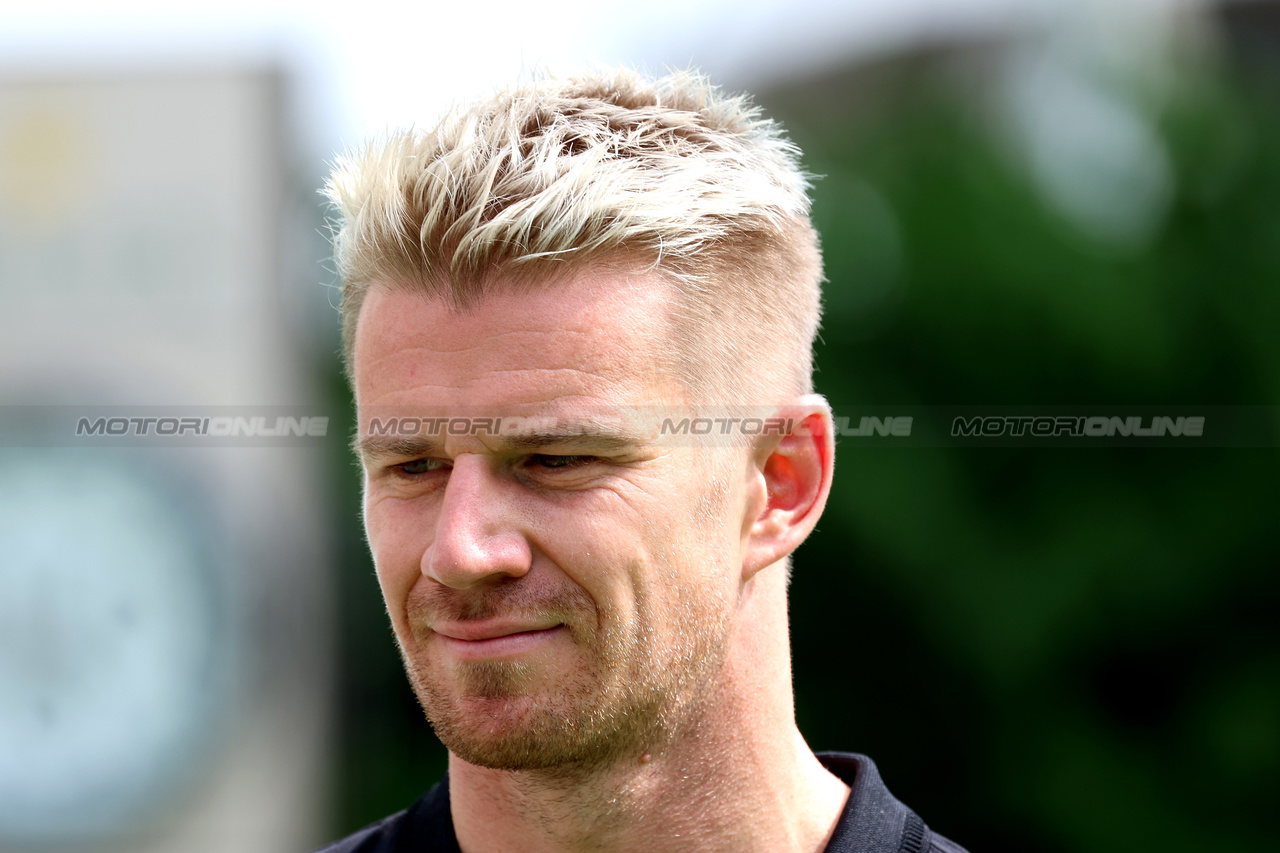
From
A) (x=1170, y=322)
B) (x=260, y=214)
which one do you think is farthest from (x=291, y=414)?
(x=1170, y=322)

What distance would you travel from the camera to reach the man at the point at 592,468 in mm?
2744

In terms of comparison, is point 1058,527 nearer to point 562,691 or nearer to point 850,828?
point 850,828

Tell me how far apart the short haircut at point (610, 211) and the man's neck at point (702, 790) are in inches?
30.0

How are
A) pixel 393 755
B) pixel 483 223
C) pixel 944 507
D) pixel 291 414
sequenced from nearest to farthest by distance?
pixel 483 223 < pixel 944 507 < pixel 393 755 < pixel 291 414

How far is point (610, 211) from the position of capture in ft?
9.47

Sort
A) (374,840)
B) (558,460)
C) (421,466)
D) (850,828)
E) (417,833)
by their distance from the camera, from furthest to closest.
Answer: (374,840) < (417,833) < (850,828) < (421,466) < (558,460)

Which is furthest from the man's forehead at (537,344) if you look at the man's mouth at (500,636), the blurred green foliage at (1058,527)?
the blurred green foliage at (1058,527)

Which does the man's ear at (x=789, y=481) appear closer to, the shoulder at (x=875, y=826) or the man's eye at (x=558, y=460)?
the man's eye at (x=558, y=460)

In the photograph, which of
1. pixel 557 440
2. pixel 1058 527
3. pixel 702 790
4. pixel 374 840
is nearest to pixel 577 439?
pixel 557 440

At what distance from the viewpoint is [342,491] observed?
43.2 feet

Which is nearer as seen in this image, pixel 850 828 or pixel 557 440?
pixel 557 440

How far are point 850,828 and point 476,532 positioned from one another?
1414 mm

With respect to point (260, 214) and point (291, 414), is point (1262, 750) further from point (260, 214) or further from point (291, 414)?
point (260, 214)

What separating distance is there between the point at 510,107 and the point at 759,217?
78 cm
